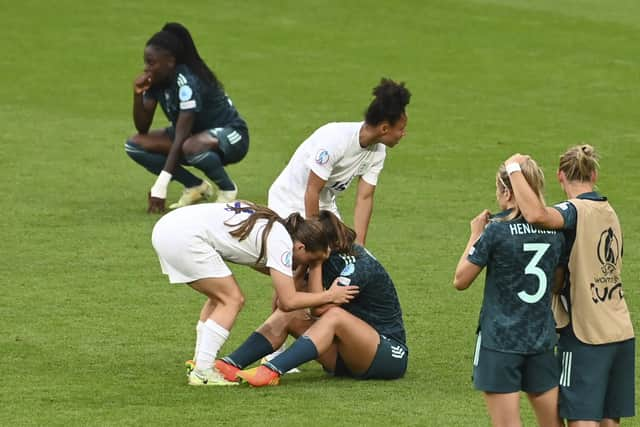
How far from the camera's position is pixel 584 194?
21.4 feet

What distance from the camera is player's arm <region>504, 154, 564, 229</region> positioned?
6.30 metres

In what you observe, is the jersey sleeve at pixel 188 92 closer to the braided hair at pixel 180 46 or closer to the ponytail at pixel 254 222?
the braided hair at pixel 180 46

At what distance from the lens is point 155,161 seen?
1341cm

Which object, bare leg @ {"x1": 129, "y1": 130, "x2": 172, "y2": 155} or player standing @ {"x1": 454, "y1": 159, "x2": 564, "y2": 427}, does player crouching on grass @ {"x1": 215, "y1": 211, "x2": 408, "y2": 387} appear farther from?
bare leg @ {"x1": 129, "y1": 130, "x2": 172, "y2": 155}

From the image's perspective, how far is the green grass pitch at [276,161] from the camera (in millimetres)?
8031

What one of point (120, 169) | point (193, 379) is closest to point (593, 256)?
point (193, 379)

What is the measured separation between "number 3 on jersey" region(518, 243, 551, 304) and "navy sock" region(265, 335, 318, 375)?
184 centimetres

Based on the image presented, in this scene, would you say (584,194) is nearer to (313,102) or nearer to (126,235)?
(126,235)

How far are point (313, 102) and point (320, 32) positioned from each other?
4280 millimetres

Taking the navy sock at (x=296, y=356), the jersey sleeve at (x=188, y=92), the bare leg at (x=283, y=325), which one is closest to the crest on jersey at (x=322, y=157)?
the bare leg at (x=283, y=325)

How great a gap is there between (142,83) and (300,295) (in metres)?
5.55

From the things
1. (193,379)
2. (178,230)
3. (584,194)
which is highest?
(584,194)

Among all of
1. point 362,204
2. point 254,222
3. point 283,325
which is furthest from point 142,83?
point 254,222

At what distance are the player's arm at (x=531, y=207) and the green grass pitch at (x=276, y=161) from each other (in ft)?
4.99
